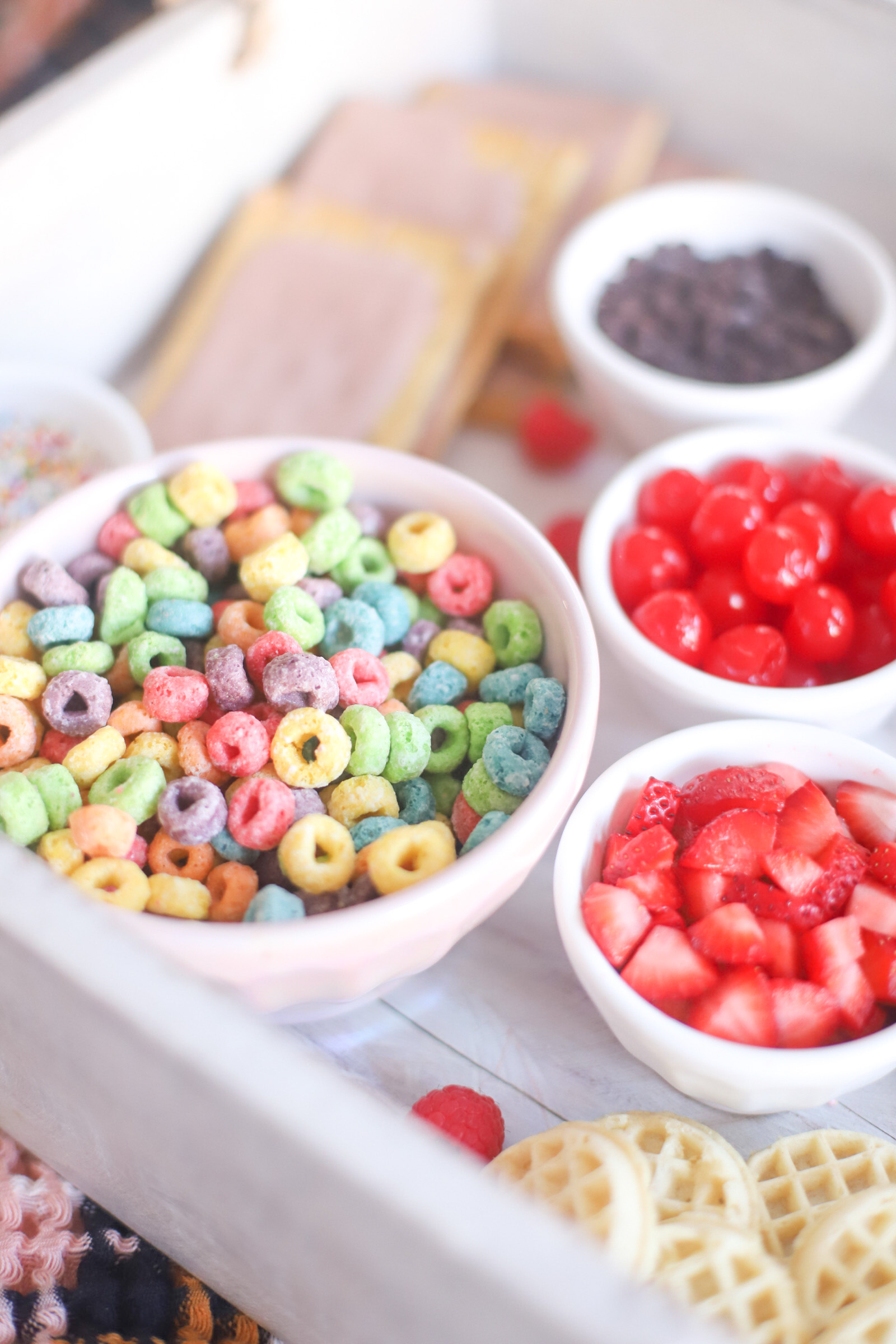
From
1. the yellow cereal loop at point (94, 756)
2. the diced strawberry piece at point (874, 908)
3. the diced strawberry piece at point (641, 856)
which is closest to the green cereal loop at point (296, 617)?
the yellow cereal loop at point (94, 756)

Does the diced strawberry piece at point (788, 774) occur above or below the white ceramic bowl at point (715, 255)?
below

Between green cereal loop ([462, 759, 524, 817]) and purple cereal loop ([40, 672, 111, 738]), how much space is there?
20cm

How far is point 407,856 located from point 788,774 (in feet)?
0.72

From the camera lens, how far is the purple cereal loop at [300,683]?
0.54m

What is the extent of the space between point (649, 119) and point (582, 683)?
79 centimetres

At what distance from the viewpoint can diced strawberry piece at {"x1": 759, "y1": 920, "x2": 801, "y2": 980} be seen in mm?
514

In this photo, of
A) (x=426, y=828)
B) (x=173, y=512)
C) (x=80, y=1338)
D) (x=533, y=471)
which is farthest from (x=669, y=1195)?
(x=533, y=471)

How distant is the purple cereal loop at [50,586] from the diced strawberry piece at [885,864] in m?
0.46

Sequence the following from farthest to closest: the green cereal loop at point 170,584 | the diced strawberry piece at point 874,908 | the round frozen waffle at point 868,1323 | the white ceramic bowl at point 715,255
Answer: the white ceramic bowl at point 715,255
the green cereal loop at point 170,584
the diced strawberry piece at point 874,908
the round frozen waffle at point 868,1323

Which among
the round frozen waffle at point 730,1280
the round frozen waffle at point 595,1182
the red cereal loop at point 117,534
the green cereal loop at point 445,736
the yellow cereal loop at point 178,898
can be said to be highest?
the red cereal loop at point 117,534

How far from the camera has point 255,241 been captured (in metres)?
0.99

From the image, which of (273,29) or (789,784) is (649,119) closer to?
(273,29)

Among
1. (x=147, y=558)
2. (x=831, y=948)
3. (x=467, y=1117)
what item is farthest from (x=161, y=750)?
(x=831, y=948)

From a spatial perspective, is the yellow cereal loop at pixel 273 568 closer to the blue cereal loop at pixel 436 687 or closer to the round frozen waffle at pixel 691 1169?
the blue cereal loop at pixel 436 687
